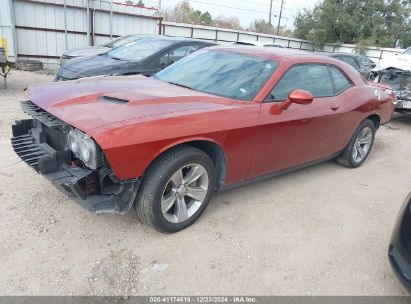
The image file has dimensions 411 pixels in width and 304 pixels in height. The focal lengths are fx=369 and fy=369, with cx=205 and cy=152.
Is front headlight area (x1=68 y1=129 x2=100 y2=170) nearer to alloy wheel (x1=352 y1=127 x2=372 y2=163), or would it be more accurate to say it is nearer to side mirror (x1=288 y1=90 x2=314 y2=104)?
side mirror (x1=288 y1=90 x2=314 y2=104)

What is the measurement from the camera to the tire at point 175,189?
2990mm

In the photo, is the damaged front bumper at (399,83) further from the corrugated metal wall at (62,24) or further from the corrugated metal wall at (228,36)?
the corrugated metal wall at (228,36)

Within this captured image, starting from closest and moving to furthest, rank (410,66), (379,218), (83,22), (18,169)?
(379,218)
(18,169)
(410,66)
(83,22)

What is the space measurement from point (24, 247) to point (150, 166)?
3.93 feet

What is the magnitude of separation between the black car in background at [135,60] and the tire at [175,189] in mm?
4185

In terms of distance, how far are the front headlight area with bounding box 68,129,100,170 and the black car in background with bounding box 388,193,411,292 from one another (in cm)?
225

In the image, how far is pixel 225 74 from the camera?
3920mm

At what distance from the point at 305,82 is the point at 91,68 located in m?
4.25

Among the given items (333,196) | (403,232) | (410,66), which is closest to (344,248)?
(403,232)

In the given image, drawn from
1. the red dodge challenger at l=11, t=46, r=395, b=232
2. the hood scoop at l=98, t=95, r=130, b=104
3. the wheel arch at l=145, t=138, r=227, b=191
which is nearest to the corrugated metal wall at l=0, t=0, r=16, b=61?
the red dodge challenger at l=11, t=46, r=395, b=232

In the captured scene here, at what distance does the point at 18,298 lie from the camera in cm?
Answer: 246

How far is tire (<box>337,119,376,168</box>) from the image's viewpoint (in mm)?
5195

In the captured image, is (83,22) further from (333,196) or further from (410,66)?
(333,196)

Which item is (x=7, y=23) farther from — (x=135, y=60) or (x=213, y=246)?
(x=213, y=246)
